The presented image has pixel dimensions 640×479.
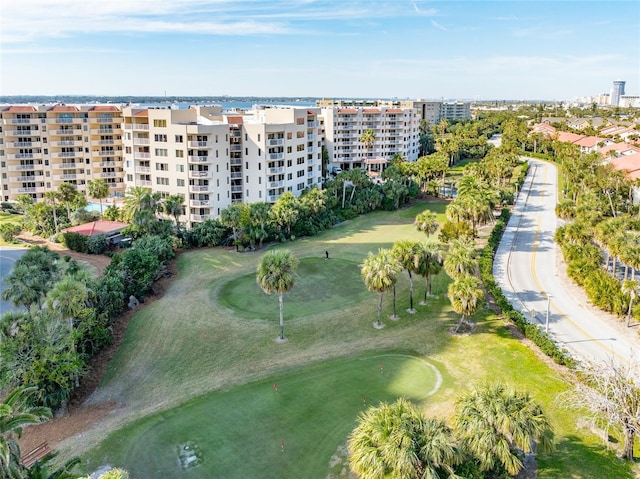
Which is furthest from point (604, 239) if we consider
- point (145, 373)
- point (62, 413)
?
point (62, 413)

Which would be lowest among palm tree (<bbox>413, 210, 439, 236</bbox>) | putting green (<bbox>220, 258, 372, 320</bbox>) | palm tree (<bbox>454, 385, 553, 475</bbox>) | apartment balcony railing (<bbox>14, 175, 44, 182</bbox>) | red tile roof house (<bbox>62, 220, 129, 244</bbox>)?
putting green (<bbox>220, 258, 372, 320</bbox>)

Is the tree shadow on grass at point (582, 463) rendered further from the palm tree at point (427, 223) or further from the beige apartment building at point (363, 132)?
the beige apartment building at point (363, 132)

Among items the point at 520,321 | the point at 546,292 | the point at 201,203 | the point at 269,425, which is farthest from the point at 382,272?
the point at 201,203

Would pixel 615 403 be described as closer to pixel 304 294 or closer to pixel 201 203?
pixel 304 294

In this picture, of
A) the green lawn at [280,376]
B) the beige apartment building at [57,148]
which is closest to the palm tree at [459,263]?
the green lawn at [280,376]

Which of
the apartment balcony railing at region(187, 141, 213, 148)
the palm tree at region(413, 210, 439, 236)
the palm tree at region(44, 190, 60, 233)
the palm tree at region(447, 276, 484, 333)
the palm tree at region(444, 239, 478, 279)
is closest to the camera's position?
the palm tree at region(447, 276, 484, 333)

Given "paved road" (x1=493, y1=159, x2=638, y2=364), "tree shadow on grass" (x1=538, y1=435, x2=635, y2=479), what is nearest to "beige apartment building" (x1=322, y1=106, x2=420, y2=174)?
"paved road" (x1=493, y1=159, x2=638, y2=364)

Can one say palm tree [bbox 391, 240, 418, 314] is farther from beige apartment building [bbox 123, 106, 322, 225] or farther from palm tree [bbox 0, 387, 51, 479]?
beige apartment building [bbox 123, 106, 322, 225]
